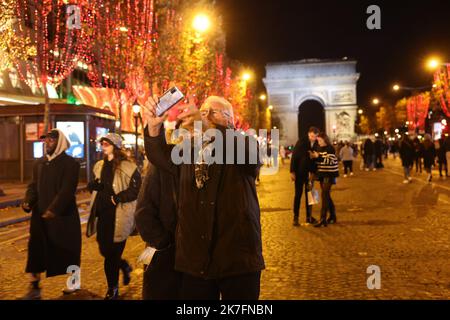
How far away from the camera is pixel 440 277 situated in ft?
20.2

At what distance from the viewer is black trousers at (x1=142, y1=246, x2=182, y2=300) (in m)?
3.40

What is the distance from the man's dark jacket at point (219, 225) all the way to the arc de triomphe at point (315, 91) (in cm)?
7248

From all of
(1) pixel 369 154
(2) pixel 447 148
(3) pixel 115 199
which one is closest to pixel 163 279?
(3) pixel 115 199

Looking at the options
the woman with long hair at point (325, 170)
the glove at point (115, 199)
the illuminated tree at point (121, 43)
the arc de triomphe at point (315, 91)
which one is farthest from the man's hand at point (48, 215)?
the arc de triomphe at point (315, 91)

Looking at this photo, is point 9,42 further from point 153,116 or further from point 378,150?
point 378,150

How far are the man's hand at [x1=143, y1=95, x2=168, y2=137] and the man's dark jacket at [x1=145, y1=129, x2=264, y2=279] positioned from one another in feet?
→ 1.06

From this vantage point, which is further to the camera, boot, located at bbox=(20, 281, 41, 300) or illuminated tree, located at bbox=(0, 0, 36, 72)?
illuminated tree, located at bbox=(0, 0, 36, 72)

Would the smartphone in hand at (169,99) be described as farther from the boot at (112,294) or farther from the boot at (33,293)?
the boot at (33,293)

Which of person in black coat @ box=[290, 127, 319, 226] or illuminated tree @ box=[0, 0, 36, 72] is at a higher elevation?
illuminated tree @ box=[0, 0, 36, 72]

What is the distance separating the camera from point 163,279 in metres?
3.41

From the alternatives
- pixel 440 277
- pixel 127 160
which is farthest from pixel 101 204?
pixel 440 277

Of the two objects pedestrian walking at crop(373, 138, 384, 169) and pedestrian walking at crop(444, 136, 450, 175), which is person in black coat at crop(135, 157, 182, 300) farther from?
pedestrian walking at crop(373, 138, 384, 169)

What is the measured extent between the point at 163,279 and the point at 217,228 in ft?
1.69

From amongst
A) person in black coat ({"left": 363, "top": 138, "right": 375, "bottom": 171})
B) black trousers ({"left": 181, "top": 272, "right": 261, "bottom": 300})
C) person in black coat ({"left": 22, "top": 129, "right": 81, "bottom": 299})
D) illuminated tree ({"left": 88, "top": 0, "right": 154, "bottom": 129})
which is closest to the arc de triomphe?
person in black coat ({"left": 363, "top": 138, "right": 375, "bottom": 171})
